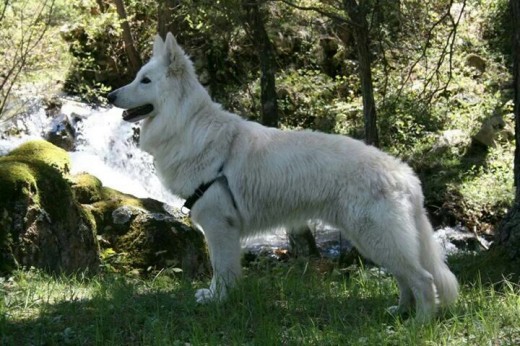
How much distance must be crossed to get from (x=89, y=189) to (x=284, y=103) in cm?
829

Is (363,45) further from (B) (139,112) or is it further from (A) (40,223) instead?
(A) (40,223)

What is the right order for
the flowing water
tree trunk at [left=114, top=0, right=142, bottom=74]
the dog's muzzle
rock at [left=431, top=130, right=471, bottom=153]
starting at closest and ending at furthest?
the dog's muzzle < the flowing water < rock at [left=431, top=130, right=471, bottom=153] < tree trunk at [left=114, top=0, right=142, bottom=74]

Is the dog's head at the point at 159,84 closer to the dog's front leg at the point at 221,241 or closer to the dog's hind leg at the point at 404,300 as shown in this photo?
the dog's front leg at the point at 221,241

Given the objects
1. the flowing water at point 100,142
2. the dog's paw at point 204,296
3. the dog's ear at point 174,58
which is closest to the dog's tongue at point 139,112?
the dog's ear at point 174,58

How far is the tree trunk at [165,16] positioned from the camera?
1315 centimetres

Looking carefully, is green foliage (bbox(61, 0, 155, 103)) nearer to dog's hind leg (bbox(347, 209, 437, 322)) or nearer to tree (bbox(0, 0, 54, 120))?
tree (bbox(0, 0, 54, 120))

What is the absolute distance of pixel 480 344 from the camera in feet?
13.7

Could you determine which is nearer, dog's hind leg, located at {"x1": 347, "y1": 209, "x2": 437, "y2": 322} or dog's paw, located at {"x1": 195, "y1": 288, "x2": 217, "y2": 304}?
dog's hind leg, located at {"x1": 347, "y1": 209, "x2": 437, "y2": 322}

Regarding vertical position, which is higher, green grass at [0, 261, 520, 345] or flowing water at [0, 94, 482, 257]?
flowing water at [0, 94, 482, 257]

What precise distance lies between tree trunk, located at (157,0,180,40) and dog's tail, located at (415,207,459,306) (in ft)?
27.5

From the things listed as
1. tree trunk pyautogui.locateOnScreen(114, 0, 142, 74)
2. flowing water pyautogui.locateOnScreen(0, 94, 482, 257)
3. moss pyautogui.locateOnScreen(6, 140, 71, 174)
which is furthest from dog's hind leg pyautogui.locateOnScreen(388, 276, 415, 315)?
tree trunk pyautogui.locateOnScreen(114, 0, 142, 74)

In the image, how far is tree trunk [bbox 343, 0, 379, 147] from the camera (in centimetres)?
884

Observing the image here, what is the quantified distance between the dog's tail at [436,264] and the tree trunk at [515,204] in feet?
3.59

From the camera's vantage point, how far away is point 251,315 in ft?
16.2
